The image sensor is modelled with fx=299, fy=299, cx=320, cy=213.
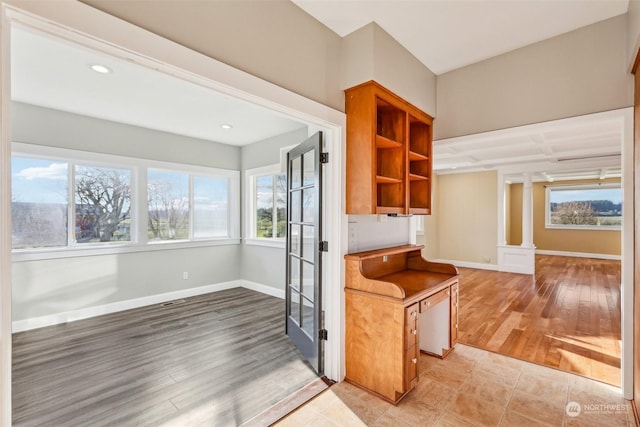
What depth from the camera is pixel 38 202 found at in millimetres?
3615

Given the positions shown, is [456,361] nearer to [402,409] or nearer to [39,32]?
[402,409]

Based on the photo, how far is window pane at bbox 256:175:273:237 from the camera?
201 inches

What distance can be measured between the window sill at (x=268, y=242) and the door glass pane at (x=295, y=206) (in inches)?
63.5

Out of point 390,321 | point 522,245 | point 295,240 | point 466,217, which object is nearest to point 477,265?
point 522,245

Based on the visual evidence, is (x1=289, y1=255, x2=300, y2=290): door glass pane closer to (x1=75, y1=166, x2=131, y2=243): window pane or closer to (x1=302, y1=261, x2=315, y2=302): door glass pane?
(x1=302, y1=261, x2=315, y2=302): door glass pane

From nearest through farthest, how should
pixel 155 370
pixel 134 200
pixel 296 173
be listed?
pixel 155 370 < pixel 296 173 < pixel 134 200

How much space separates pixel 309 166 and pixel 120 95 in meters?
2.29

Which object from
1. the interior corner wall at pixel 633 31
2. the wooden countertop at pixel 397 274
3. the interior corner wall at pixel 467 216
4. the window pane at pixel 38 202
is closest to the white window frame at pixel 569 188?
the interior corner wall at pixel 467 216

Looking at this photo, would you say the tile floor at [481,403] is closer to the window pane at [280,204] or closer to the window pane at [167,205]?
the window pane at [280,204]

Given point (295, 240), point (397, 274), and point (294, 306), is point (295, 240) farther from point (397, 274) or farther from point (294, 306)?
point (397, 274)

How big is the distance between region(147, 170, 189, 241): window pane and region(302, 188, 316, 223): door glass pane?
2879 mm

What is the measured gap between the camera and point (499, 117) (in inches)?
108

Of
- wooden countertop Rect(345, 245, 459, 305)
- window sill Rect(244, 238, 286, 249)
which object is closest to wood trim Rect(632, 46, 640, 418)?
wooden countertop Rect(345, 245, 459, 305)

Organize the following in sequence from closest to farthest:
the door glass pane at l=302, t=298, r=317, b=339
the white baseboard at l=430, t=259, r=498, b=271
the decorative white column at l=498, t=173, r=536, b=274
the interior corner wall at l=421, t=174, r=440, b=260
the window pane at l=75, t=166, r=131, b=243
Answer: the door glass pane at l=302, t=298, r=317, b=339 → the window pane at l=75, t=166, r=131, b=243 → the decorative white column at l=498, t=173, r=536, b=274 → the white baseboard at l=430, t=259, r=498, b=271 → the interior corner wall at l=421, t=174, r=440, b=260
